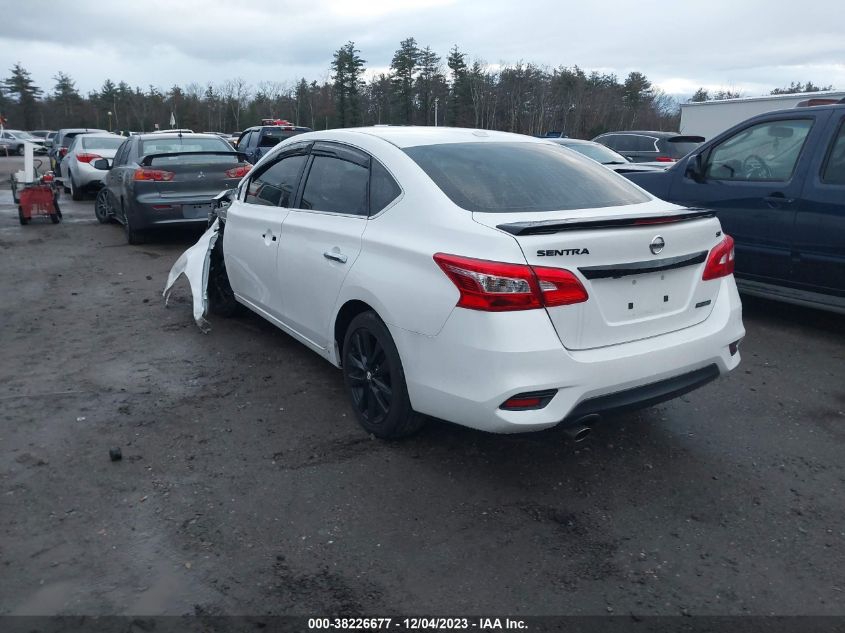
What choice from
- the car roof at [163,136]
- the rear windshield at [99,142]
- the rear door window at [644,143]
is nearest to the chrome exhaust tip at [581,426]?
the car roof at [163,136]

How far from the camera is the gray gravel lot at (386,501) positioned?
9.09ft

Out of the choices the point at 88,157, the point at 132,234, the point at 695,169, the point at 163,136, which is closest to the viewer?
the point at 695,169

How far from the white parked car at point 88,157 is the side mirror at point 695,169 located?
1361cm

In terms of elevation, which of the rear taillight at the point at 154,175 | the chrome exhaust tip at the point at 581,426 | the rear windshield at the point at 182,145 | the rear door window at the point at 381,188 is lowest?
the chrome exhaust tip at the point at 581,426

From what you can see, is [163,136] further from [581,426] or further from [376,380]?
[581,426]

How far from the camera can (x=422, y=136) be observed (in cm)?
432

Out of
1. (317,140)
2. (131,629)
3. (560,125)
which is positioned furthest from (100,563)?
(560,125)

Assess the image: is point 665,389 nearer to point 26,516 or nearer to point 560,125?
point 26,516

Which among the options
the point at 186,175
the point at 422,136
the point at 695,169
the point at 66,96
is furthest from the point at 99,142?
the point at 66,96

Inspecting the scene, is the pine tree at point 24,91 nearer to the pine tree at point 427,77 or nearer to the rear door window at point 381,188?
the pine tree at point 427,77

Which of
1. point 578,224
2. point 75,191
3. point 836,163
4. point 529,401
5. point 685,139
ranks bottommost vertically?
point 75,191

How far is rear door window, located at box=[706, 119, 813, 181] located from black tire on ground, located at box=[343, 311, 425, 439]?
4.22m

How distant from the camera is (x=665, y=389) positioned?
3.43m

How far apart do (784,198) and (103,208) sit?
39.2 ft
